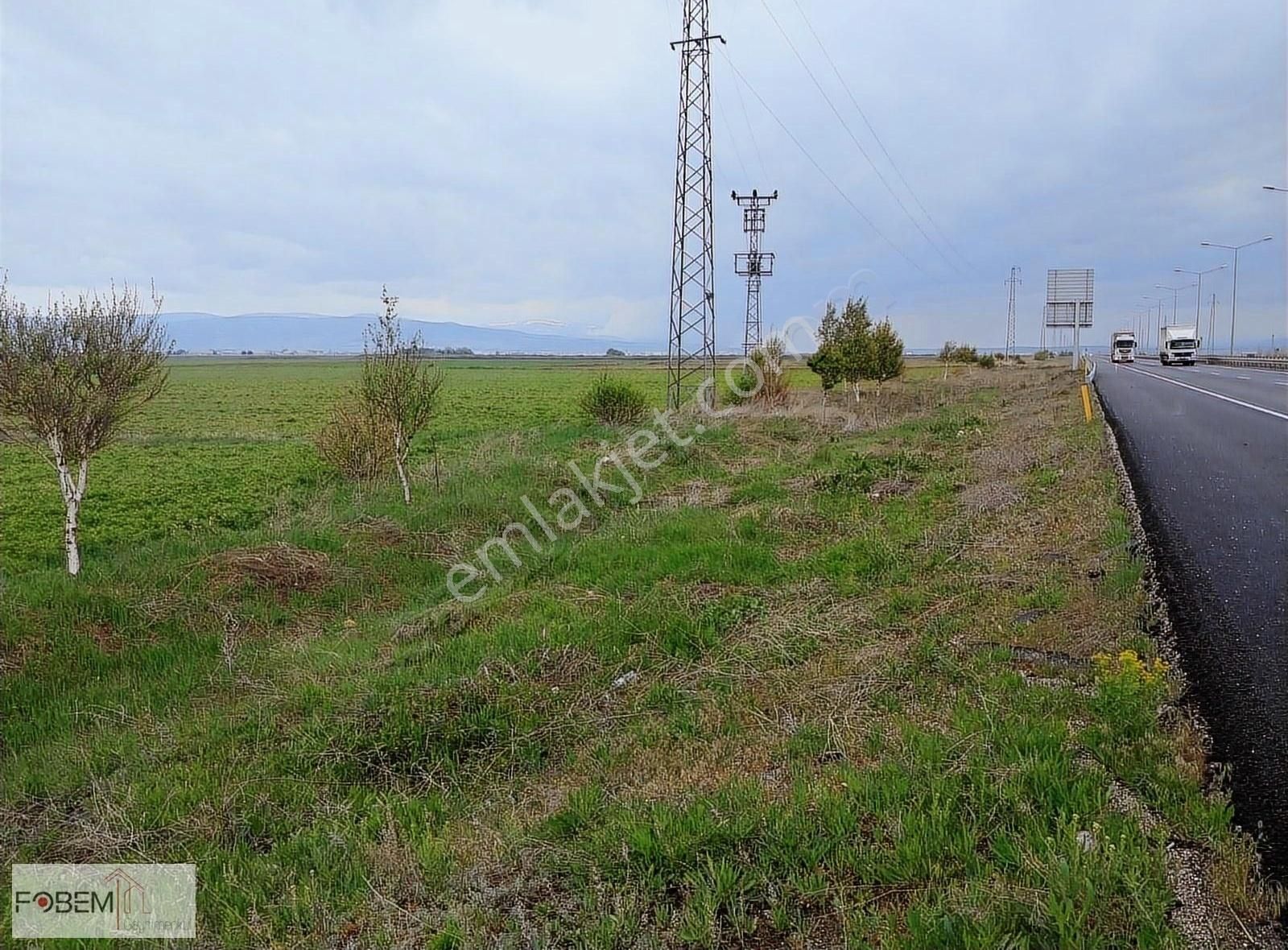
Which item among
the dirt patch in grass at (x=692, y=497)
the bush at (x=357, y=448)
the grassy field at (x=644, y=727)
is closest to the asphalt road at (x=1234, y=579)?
the grassy field at (x=644, y=727)

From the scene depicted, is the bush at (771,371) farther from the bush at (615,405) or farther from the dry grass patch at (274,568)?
the dry grass patch at (274,568)

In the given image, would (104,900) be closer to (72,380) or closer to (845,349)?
(72,380)

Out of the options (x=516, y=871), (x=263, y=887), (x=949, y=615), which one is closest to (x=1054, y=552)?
(x=949, y=615)

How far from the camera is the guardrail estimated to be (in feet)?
144

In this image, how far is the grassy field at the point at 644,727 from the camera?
3176 millimetres

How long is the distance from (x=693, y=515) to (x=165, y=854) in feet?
24.6

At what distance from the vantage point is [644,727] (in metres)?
5.23

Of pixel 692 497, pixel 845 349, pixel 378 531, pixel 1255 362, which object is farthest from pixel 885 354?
pixel 1255 362

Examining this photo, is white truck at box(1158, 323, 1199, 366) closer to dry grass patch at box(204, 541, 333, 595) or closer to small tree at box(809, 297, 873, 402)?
small tree at box(809, 297, 873, 402)

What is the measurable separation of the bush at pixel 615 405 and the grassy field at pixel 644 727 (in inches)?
504

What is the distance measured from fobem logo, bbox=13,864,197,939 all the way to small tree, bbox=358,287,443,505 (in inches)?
361

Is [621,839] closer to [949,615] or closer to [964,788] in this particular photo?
[964,788]

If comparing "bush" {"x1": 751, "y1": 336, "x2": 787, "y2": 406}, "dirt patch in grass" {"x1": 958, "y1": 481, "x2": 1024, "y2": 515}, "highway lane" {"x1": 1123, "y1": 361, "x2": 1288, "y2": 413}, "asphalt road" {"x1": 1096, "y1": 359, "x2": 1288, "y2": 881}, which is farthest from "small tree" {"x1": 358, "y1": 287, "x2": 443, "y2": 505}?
"highway lane" {"x1": 1123, "y1": 361, "x2": 1288, "y2": 413}

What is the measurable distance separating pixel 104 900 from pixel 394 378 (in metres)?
10.3
